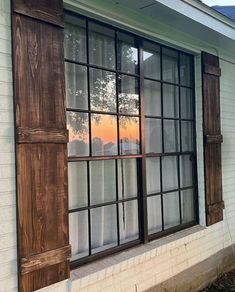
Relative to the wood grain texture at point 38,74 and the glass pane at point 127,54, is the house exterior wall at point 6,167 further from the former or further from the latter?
the glass pane at point 127,54

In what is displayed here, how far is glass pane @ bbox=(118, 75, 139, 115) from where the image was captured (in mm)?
3104

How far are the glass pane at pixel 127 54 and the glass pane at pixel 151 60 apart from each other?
16 centimetres

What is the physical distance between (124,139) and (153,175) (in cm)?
55

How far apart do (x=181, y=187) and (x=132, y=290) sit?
1262 millimetres

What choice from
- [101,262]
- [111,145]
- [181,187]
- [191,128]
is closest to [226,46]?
[191,128]

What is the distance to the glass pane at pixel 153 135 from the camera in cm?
337

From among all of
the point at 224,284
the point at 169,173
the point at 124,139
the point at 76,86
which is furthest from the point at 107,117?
the point at 224,284

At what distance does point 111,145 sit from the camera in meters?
3.00

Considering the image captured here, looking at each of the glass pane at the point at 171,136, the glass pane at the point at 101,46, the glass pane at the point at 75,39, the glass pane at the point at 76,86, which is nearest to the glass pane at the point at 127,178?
the glass pane at the point at 171,136

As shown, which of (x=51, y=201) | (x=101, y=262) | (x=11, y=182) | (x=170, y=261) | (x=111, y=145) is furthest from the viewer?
(x=170, y=261)

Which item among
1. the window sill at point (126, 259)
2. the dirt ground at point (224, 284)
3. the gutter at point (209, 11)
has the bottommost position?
the dirt ground at point (224, 284)

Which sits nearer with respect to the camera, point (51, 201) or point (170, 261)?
point (51, 201)

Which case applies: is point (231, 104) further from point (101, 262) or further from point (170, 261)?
point (101, 262)

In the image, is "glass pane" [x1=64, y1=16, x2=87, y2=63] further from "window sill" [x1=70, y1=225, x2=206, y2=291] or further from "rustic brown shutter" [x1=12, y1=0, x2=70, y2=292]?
"window sill" [x1=70, y1=225, x2=206, y2=291]
